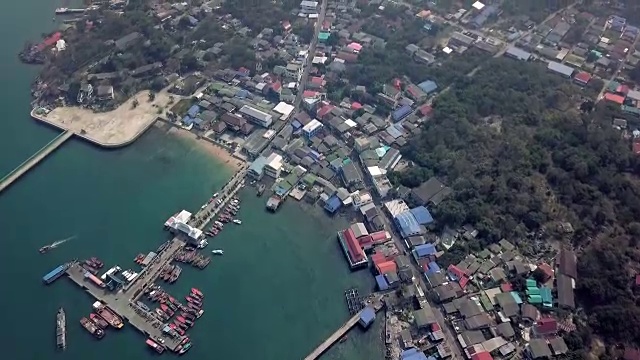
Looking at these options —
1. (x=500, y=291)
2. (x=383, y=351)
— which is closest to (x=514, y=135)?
(x=500, y=291)

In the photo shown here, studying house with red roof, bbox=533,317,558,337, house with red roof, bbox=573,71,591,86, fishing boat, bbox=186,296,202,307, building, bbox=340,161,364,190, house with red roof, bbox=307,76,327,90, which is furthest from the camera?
house with red roof, bbox=573,71,591,86

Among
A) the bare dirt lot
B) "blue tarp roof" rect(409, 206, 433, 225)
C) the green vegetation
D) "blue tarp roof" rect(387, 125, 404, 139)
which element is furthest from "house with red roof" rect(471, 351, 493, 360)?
the bare dirt lot

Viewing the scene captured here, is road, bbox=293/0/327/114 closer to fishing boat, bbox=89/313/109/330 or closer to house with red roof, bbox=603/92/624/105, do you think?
fishing boat, bbox=89/313/109/330

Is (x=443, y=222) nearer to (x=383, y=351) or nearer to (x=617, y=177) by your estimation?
(x=383, y=351)

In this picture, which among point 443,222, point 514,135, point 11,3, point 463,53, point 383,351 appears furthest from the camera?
point 11,3

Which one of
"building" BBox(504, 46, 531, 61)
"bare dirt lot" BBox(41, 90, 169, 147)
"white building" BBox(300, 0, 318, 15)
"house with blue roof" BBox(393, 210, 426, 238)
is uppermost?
"building" BBox(504, 46, 531, 61)

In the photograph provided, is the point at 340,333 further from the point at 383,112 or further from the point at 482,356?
the point at 383,112

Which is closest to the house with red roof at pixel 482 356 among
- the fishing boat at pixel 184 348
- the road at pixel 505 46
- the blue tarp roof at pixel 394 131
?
the fishing boat at pixel 184 348
